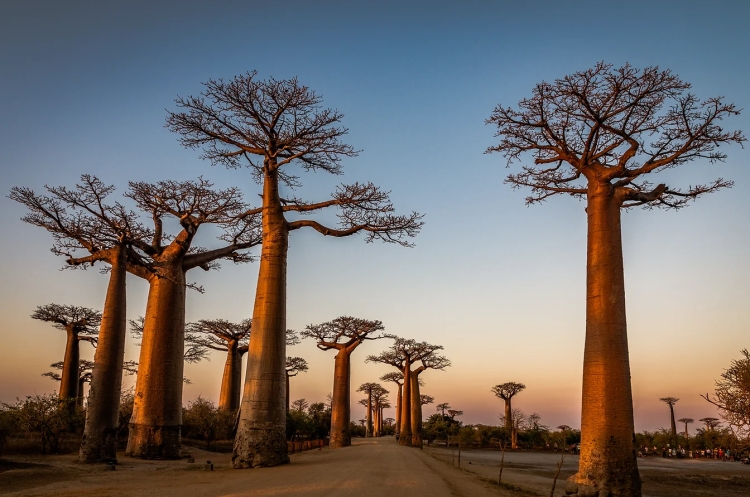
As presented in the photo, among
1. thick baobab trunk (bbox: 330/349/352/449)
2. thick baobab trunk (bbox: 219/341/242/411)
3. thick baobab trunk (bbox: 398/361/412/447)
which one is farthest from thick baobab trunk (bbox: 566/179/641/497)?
thick baobab trunk (bbox: 398/361/412/447)

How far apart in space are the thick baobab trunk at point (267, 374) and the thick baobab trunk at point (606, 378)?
6.83 metres

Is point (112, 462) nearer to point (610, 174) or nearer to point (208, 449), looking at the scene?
point (208, 449)

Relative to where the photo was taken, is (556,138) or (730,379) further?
(556,138)

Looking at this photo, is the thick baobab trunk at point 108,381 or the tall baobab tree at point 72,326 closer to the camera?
the thick baobab trunk at point 108,381

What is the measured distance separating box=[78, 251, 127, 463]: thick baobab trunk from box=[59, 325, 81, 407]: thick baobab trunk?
15499 millimetres

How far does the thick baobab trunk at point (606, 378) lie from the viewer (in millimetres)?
9875

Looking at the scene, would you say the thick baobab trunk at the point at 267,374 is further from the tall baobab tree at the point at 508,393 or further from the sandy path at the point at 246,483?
the tall baobab tree at the point at 508,393

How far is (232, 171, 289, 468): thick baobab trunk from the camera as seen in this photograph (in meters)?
12.5

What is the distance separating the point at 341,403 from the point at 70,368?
15.2 meters

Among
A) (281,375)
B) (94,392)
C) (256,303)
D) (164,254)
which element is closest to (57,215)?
(164,254)

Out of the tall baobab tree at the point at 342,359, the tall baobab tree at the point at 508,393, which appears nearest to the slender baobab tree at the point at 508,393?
the tall baobab tree at the point at 508,393

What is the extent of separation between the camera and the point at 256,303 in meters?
13.6

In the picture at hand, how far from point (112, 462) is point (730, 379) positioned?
1505 centimetres

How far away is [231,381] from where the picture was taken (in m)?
32.5
